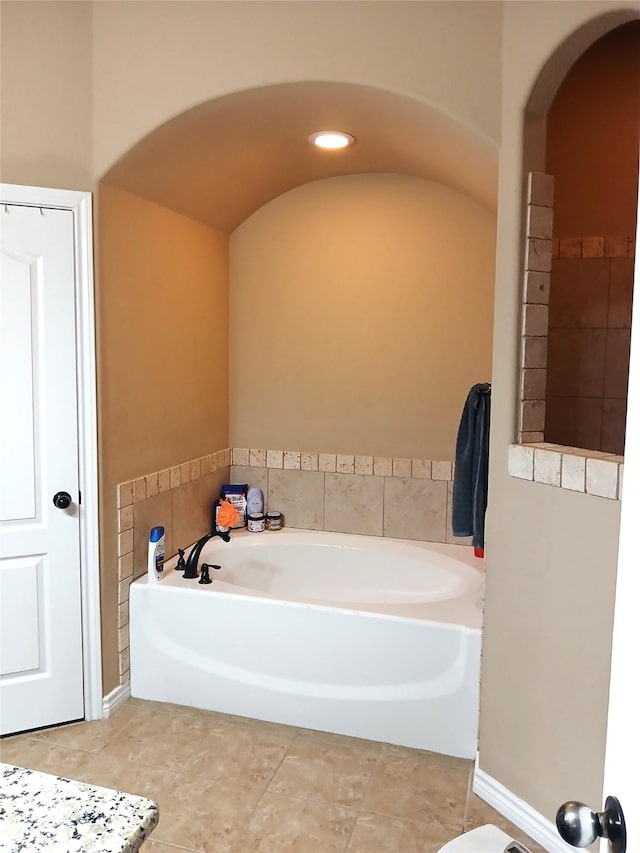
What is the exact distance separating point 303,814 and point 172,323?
2.11 m

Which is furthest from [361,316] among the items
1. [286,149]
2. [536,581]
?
[536,581]

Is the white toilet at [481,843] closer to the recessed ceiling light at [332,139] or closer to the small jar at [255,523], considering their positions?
the small jar at [255,523]

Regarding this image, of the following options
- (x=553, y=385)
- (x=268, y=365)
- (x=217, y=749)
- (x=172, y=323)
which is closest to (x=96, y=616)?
(x=217, y=749)

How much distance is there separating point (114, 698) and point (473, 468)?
1.79m

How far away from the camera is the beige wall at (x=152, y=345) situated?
8.71 feet

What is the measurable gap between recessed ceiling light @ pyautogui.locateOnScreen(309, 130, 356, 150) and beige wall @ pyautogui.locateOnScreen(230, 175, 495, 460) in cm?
54

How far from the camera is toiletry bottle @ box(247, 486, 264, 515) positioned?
3598 mm

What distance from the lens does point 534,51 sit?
1981mm

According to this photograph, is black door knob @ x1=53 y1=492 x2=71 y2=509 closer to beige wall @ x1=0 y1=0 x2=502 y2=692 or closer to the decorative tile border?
beige wall @ x1=0 y1=0 x2=502 y2=692

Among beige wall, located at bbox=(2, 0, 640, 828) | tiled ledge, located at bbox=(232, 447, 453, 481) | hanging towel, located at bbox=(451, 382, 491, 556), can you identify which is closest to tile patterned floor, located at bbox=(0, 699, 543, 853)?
beige wall, located at bbox=(2, 0, 640, 828)

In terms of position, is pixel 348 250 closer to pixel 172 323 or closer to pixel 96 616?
pixel 172 323

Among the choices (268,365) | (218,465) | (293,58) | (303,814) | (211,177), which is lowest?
(303,814)

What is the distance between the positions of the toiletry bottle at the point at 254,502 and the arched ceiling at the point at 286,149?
4.80 ft

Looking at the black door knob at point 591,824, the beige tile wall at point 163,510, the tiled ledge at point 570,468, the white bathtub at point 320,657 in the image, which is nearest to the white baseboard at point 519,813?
the white bathtub at point 320,657
